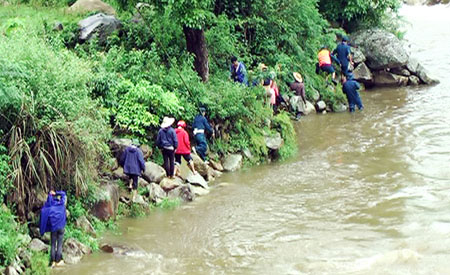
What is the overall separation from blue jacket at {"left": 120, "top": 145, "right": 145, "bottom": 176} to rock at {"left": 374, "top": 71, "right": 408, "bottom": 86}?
14.4m

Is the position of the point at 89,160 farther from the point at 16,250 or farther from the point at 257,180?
the point at 257,180

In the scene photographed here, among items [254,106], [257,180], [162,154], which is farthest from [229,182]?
[254,106]

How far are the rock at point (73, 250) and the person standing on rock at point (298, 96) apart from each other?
10831 mm

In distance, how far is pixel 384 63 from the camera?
81.8 feet

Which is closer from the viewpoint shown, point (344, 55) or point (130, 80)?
point (130, 80)

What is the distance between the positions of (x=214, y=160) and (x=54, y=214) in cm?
595

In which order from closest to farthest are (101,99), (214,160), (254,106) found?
(101,99), (214,160), (254,106)

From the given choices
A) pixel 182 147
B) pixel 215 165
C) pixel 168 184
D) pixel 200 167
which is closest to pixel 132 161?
pixel 168 184

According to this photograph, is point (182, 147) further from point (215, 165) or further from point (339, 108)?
point (339, 108)

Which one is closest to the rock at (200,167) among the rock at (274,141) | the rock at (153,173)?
the rock at (153,173)

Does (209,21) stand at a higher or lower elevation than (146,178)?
higher

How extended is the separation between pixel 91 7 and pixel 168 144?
9201 millimetres

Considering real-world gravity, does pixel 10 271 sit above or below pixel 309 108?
below

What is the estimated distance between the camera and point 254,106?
683 inches
